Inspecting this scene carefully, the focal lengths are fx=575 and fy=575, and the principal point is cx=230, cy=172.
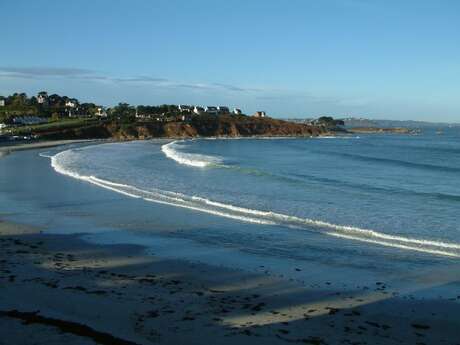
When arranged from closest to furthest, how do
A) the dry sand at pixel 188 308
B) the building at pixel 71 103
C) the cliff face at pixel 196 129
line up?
the dry sand at pixel 188 308
the cliff face at pixel 196 129
the building at pixel 71 103

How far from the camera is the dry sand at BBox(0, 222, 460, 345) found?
24.9ft

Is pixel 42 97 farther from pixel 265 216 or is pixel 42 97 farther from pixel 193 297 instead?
pixel 193 297

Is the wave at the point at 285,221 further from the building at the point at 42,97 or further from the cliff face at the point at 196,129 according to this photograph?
the building at the point at 42,97

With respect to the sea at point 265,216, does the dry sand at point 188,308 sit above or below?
above

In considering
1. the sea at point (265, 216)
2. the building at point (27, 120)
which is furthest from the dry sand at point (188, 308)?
the building at point (27, 120)

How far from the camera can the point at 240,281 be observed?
10891 mm

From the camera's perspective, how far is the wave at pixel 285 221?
47.8ft

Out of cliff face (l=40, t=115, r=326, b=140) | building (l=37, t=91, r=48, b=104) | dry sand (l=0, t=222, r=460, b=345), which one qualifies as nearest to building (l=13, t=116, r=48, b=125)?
cliff face (l=40, t=115, r=326, b=140)

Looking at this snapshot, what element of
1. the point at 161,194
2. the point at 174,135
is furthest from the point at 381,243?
the point at 174,135

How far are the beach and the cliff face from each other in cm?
8581

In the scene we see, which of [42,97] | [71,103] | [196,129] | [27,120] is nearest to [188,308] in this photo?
[27,120]

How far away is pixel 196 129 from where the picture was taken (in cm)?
14450

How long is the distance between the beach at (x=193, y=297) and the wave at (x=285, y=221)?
1.83 m

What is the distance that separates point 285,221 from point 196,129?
128 m
